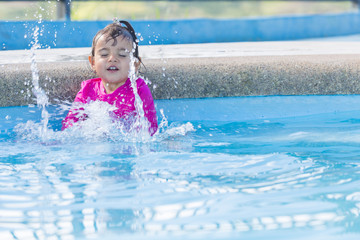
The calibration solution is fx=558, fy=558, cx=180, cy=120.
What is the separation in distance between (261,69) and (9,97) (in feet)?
5.50

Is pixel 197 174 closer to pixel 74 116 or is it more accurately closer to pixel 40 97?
pixel 74 116

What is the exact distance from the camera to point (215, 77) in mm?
3771

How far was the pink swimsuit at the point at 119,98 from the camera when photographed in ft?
11.5

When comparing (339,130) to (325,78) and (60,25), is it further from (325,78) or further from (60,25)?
(60,25)

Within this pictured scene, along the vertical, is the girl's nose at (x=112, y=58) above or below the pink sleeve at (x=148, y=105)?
above

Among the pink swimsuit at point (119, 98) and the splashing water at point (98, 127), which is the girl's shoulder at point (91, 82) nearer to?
the pink swimsuit at point (119, 98)

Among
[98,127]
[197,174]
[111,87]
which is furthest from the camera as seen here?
[111,87]

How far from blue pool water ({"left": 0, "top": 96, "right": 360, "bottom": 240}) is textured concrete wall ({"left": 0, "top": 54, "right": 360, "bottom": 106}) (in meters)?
0.08

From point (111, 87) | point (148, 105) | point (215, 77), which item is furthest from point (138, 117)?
point (215, 77)

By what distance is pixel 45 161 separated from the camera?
291 cm

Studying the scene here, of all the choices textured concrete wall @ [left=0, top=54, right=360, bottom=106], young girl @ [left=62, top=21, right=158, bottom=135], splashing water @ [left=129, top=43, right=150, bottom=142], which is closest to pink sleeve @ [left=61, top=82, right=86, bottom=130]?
young girl @ [left=62, top=21, right=158, bottom=135]

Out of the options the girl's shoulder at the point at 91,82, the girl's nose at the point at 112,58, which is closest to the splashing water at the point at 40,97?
the girl's shoulder at the point at 91,82

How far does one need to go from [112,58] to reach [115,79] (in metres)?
0.15

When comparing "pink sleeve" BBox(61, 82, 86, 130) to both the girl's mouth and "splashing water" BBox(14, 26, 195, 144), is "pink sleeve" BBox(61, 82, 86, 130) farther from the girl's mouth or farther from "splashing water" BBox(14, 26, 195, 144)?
the girl's mouth
